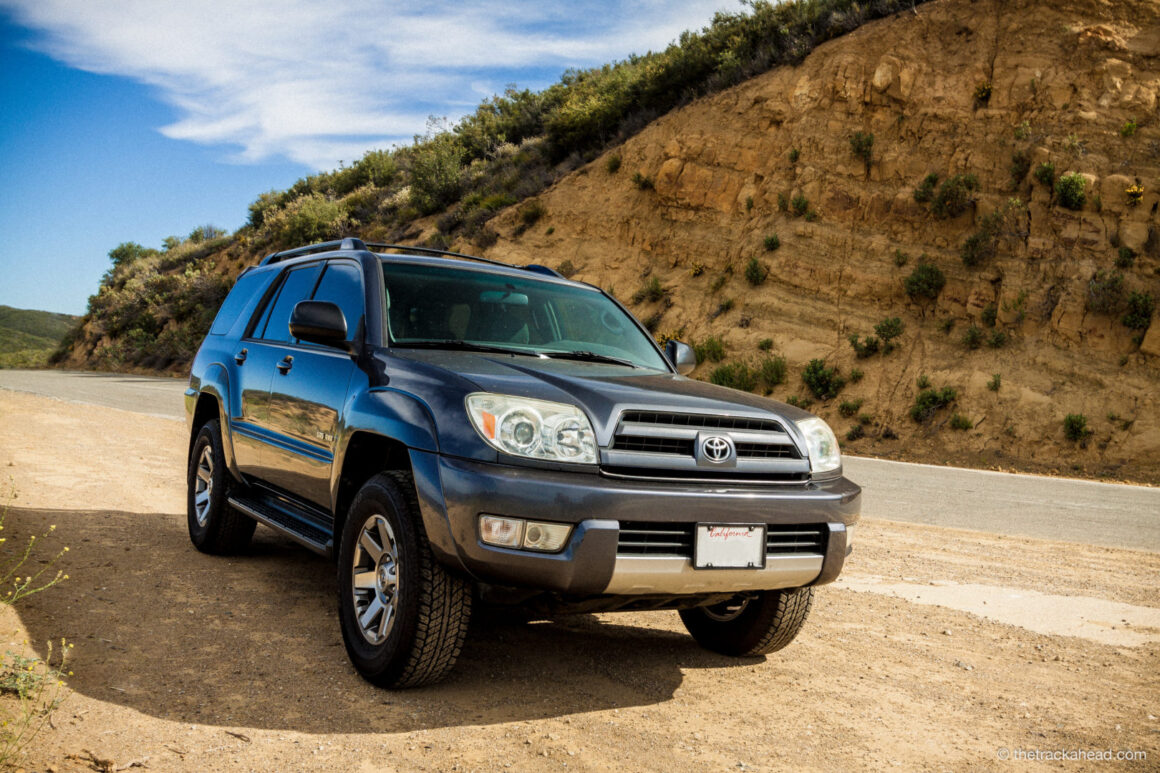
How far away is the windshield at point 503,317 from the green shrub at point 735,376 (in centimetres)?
1661

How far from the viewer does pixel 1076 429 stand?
17484 millimetres

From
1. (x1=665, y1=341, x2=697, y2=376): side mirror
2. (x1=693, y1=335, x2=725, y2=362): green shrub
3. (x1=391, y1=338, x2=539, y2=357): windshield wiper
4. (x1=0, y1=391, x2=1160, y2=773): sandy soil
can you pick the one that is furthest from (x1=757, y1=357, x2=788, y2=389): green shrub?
(x1=391, y1=338, x2=539, y2=357): windshield wiper

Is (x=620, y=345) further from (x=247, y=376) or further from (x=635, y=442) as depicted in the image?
(x=247, y=376)

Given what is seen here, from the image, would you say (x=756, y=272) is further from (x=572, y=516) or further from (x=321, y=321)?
(x=572, y=516)

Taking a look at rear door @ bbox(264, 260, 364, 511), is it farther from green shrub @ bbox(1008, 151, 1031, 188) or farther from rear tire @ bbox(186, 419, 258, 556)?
green shrub @ bbox(1008, 151, 1031, 188)

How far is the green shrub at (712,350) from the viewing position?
2281 centimetres

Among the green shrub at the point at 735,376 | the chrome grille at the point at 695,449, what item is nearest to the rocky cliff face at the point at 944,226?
the green shrub at the point at 735,376

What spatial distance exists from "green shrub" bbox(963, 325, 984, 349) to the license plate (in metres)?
18.1

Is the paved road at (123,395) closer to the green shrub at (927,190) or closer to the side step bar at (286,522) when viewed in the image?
the side step bar at (286,522)

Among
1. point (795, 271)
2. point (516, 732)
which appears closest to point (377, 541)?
point (516, 732)

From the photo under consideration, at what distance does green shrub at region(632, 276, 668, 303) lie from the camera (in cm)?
2561

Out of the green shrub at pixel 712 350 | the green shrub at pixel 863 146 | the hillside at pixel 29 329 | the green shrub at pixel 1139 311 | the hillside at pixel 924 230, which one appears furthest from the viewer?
the hillside at pixel 29 329

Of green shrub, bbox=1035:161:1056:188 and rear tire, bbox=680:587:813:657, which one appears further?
green shrub, bbox=1035:161:1056:188

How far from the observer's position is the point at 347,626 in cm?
407
